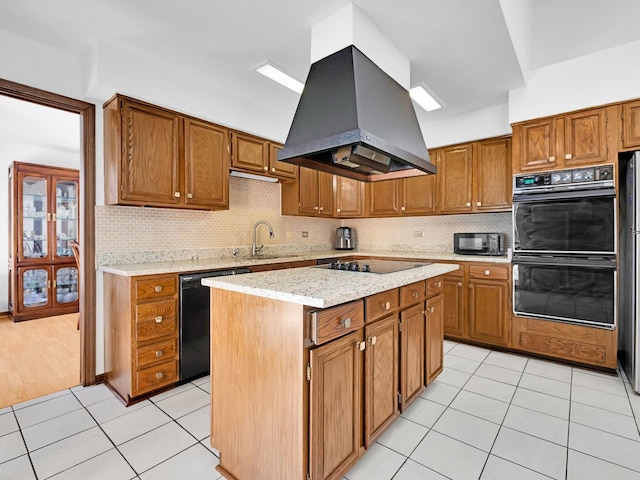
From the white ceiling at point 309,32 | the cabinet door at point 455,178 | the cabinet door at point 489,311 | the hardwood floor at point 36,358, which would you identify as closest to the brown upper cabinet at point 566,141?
the white ceiling at point 309,32

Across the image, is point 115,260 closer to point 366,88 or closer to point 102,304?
point 102,304

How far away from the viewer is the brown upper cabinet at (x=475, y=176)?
11.5 feet

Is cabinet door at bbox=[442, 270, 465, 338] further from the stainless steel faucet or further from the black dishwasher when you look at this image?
the black dishwasher

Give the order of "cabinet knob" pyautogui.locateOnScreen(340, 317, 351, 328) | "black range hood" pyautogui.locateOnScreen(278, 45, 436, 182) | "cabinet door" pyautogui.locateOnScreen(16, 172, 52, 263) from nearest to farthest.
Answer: "cabinet knob" pyautogui.locateOnScreen(340, 317, 351, 328) → "black range hood" pyautogui.locateOnScreen(278, 45, 436, 182) → "cabinet door" pyautogui.locateOnScreen(16, 172, 52, 263)

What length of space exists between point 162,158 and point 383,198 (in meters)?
2.83

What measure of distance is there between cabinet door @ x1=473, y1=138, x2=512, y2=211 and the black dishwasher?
2.94 metres

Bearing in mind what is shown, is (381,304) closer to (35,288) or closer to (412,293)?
(412,293)

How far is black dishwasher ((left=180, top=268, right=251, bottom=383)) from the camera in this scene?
2.55 metres

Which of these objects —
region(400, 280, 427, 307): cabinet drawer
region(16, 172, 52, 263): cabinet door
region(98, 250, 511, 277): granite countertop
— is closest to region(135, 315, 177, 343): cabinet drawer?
region(98, 250, 511, 277): granite countertop

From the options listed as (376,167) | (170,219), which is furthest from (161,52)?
(376,167)

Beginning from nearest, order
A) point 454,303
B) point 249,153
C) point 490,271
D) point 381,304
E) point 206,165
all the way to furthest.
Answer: point 381,304, point 206,165, point 490,271, point 249,153, point 454,303

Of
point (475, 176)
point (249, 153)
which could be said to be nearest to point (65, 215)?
point (249, 153)

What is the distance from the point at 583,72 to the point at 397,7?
2025 mm

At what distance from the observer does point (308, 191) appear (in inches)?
166
